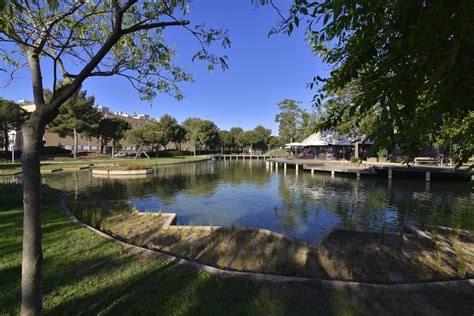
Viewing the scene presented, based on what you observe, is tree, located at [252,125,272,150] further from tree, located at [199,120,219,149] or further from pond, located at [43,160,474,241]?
pond, located at [43,160,474,241]

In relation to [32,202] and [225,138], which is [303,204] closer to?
[32,202]

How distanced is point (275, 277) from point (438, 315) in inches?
83.4

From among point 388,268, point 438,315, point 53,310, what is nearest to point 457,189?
point 388,268

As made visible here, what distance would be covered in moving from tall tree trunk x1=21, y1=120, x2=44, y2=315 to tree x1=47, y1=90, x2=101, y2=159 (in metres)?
44.9

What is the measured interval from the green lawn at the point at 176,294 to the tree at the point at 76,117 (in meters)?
43.1

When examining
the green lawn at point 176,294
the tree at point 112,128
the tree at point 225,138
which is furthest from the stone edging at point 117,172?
the tree at point 225,138

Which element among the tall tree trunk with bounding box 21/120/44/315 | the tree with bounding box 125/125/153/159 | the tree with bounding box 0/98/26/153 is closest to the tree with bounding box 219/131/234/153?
the tree with bounding box 125/125/153/159

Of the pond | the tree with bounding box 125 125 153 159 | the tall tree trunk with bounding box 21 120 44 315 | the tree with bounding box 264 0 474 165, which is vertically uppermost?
the tree with bounding box 125 125 153 159

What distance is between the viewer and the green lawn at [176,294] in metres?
3.31

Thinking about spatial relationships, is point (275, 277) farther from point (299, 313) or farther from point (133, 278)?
point (133, 278)

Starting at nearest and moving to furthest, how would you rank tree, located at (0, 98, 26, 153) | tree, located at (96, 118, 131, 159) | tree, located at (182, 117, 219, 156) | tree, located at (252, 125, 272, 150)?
tree, located at (0, 98, 26, 153) → tree, located at (96, 118, 131, 159) → tree, located at (182, 117, 219, 156) → tree, located at (252, 125, 272, 150)

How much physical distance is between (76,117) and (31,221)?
47.2 meters

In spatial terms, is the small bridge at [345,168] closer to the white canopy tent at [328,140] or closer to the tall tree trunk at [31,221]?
the white canopy tent at [328,140]

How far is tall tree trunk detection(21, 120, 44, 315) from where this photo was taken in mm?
2535
